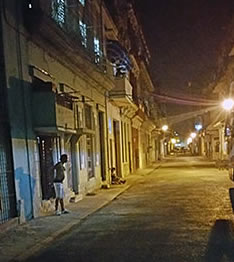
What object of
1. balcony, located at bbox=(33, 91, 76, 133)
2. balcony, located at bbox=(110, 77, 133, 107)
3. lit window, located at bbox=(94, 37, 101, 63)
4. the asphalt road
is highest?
lit window, located at bbox=(94, 37, 101, 63)

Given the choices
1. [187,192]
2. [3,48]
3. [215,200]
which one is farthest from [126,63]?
[3,48]

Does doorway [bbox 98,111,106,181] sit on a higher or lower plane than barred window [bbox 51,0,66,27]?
lower

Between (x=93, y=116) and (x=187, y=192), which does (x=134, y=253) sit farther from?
(x=93, y=116)

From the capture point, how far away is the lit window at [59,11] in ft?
40.9

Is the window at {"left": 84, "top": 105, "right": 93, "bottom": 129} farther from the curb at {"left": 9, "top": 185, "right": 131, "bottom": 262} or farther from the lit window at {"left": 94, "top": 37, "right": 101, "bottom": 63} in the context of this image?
the curb at {"left": 9, "top": 185, "right": 131, "bottom": 262}

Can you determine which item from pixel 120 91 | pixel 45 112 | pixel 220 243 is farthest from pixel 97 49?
pixel 220 243

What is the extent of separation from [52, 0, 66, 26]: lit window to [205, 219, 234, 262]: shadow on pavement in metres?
7.82

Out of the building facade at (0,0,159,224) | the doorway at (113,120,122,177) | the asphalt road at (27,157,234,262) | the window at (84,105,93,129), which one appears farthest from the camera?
the doorway at (113,120,122,177)

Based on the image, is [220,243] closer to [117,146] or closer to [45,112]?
[45,112]

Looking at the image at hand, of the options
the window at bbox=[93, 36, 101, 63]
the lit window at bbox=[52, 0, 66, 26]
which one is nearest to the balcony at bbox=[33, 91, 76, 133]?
the lit window at bbox=[52, 0, 66, 26]

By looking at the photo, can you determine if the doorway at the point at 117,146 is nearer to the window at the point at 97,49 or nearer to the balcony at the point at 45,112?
the window at the point at 97,49

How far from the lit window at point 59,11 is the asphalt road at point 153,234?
620 cm

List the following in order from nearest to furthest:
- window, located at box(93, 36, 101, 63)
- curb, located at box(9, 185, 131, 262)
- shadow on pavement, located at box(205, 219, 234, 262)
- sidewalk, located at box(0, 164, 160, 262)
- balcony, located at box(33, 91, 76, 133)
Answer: shadow on pavement, located at box(205, 219, 234, 262) → curb, located at box(9, 185, 131, 262) → sidewalk, located at box(0, 164, 160, 262) → balcony, located at box(33, 91, 76, 133) → window, located at box(93, 36, 101, 63)

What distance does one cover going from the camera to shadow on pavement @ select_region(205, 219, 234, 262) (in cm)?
641
